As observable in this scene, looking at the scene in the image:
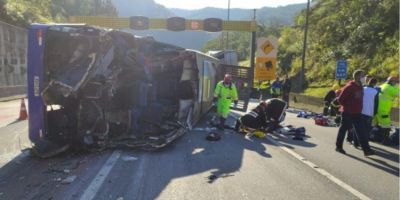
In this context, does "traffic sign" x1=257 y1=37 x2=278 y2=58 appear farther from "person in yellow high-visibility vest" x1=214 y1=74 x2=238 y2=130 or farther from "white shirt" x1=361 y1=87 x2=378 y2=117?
"white shirt" x1=361 y1=87 x2=378 y2=117

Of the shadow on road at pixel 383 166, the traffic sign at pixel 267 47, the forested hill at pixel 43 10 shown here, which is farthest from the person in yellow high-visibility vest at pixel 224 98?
the forested hill at pixel 43 10

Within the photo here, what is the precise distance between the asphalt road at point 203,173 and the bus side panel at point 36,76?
25.1 inches

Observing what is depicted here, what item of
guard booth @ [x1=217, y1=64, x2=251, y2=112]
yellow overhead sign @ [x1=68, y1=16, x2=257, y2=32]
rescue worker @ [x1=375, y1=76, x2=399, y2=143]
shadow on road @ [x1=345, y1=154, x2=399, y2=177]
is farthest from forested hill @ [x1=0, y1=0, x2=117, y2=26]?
shadow on road @ [x1=345, y1=154, x2=399, y2=177]

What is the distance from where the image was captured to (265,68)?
88.3 ft

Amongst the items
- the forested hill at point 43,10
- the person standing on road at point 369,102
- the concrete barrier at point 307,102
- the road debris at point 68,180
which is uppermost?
the forested hill at point 43,10

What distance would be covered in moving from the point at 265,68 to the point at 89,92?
18284 millimetres

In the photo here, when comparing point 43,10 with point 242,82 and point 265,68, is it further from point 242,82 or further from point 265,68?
point 242,82

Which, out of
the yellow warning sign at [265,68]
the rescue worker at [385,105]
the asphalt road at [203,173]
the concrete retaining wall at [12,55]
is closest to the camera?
the asphalt road at [203,173]

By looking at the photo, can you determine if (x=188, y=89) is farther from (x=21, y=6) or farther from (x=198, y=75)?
(x=21, y=6)

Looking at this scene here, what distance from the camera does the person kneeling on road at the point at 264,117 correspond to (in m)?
13.8

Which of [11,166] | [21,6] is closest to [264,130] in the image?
[11,166]

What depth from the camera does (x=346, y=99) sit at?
10.5 meters

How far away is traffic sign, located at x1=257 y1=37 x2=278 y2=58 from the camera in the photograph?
2633 cm

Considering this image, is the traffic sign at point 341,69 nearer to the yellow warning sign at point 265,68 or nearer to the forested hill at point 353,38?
the forested hill at point 353,38
